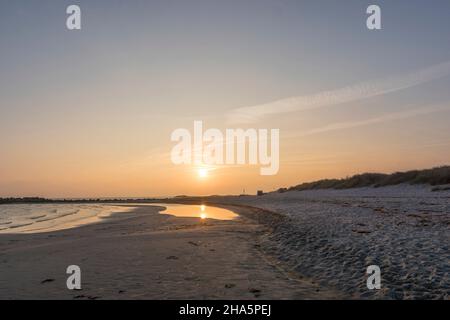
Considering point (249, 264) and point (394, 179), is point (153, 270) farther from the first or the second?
point (394, 179)

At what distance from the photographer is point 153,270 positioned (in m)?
12.4

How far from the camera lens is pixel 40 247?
17984 mm

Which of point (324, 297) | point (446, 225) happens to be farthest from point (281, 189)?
point (324, 297)

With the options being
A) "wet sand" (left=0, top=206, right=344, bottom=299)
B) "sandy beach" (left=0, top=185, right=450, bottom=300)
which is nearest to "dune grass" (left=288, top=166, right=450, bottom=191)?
"sandy beach" (left=0, top=185, right=450, bottom=300)

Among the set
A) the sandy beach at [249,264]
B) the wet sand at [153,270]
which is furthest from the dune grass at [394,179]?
the wet sand at [153,270]

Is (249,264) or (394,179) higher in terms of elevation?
(394,179)

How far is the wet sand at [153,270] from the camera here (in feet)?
32.6

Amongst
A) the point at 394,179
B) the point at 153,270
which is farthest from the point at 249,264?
the point at 394,179

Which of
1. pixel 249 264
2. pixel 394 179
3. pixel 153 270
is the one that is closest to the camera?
pixel 153 270

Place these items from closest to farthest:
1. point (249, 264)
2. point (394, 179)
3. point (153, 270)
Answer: point (153, 270) → point (249, 264) → point (394, 179)

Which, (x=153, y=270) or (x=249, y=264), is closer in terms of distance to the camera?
(x=153, y=270)
